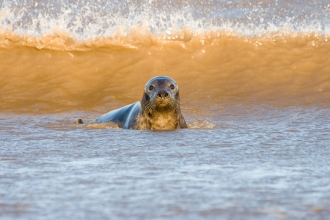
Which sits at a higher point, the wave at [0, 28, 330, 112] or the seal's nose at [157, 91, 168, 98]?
the wave at [0, 28, 330, 112]

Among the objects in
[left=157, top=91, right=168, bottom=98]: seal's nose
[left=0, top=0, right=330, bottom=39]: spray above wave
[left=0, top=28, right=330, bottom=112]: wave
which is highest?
[left=0, top=0, right=330, bottom=39]: spray above wave

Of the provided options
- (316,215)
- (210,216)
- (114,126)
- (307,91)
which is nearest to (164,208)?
(210,216)

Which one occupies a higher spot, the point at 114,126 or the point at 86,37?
the point at 86,37

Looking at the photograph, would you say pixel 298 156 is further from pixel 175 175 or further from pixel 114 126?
pixel 114 126

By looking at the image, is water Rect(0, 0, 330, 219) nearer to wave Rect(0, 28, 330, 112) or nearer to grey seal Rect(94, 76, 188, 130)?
wave Rect(0, 28, 330, 112)

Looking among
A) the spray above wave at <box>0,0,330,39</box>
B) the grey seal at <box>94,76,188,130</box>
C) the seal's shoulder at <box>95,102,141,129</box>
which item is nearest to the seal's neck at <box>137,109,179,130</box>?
the grey seal at <box>94,76,188,130</box>

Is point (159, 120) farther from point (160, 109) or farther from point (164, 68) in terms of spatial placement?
point (164, 68)

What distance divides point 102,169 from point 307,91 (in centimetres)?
568

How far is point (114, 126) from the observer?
7.77m

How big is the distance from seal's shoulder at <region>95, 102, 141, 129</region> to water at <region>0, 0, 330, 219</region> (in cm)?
32

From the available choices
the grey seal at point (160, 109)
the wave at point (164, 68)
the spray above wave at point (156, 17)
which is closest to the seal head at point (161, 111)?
the grey seal at point (160, 109)

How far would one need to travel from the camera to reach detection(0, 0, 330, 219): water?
162 inches

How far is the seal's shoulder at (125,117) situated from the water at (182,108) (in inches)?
12.7

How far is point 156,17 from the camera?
12656 millimetres
